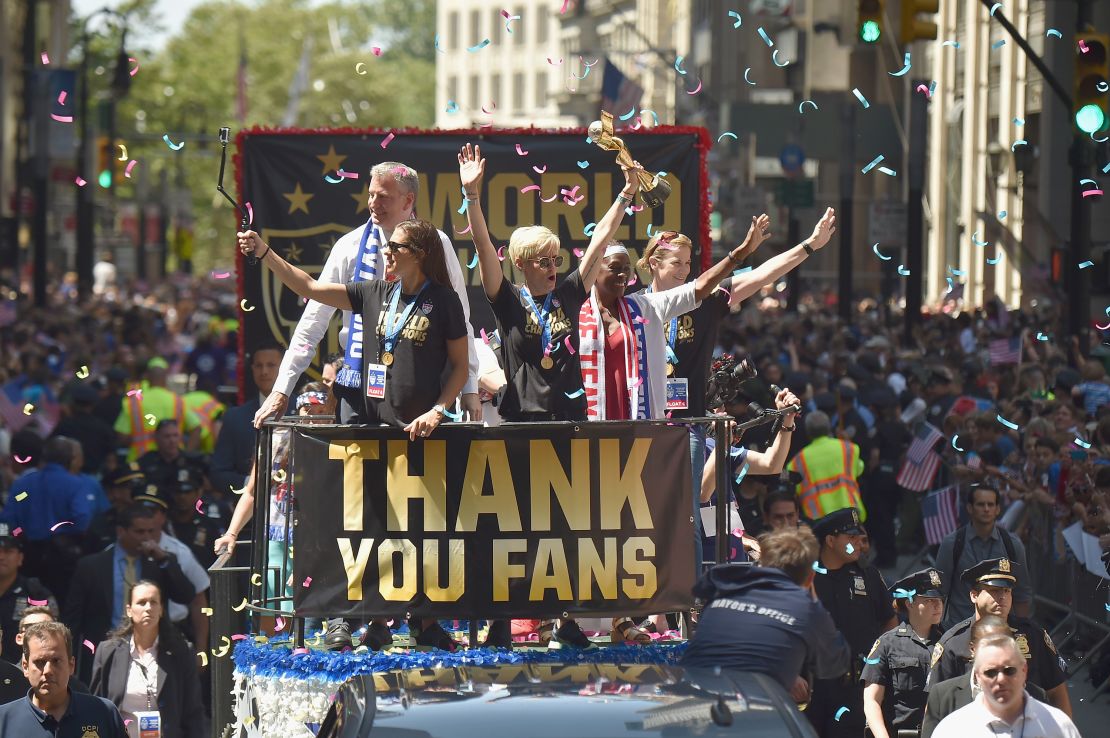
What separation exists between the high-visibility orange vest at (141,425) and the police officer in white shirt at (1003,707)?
1144cm

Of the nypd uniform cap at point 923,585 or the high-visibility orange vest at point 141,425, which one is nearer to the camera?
the nypd uniform cap at point 923,585

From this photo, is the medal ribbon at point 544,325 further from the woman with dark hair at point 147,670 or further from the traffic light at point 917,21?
the traffic light at point 917,21

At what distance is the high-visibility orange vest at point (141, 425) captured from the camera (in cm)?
1781

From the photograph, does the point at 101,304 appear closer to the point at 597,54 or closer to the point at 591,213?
the point at 591,213

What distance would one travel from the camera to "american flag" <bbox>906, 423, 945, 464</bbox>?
1758 cm

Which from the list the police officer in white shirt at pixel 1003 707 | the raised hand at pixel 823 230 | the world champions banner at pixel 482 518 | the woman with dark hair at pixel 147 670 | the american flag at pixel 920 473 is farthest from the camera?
the american flag at pixel 920 473

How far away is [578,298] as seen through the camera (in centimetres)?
816

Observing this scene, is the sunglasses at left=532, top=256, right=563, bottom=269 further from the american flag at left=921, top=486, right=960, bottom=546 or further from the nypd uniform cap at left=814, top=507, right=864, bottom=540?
the american flag at left=921, top=486, right=960, bottom=546

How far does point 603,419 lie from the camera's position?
8156mm

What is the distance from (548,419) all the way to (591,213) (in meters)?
5.93

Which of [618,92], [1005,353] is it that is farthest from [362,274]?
[618,92]

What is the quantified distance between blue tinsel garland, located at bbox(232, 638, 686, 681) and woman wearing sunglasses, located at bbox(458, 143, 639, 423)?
0.97 metres

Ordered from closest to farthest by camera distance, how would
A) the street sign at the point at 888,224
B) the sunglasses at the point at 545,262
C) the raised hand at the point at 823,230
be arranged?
1. the sunglasses at the point at 545,262
2. the raised hand at the point at 823,230
3. the street sign at the point at 888,224

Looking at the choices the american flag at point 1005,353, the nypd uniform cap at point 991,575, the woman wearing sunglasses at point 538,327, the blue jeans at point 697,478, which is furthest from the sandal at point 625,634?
the american flag at point 1005,353
